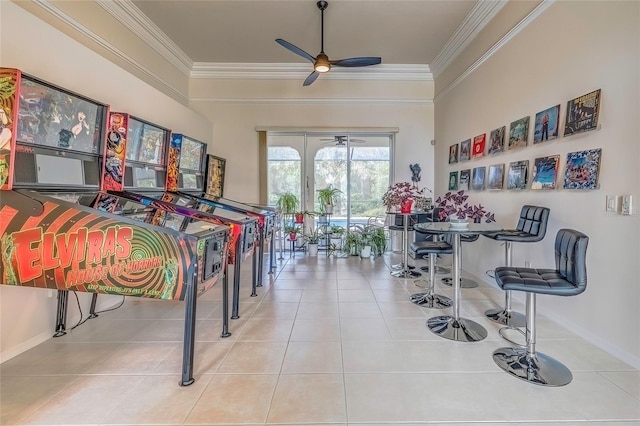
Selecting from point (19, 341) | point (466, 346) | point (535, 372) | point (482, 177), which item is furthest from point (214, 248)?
point (482, 177)

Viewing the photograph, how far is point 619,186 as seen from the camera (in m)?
2.11

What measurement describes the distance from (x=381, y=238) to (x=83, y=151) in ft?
15.2

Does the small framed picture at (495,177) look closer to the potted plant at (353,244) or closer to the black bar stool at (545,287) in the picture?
the black bar stool at (545,287)

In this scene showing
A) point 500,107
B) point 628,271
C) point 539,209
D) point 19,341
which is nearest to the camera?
point 628,271

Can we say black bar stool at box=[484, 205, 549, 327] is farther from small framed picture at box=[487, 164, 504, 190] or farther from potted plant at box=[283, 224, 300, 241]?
potted plant at box=[283, 224, 300, 241]

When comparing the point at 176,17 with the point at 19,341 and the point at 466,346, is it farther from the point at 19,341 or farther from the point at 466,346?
the point at 466,346

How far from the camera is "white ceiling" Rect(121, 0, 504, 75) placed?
3816 mm

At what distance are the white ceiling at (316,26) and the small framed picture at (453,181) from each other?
2040 millimetres

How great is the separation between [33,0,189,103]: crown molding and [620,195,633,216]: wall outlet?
17.1ft

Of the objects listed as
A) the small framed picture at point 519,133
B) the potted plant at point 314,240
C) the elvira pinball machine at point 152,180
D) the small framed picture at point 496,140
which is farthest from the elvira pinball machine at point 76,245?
the potted plant at point 314,240

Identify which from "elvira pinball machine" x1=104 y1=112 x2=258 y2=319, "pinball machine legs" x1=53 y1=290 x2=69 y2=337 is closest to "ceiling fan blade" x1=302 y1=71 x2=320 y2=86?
"elvira pinball machine" x1=104 y1=112 x2=258 y2=319

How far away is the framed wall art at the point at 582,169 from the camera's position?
2.29 m

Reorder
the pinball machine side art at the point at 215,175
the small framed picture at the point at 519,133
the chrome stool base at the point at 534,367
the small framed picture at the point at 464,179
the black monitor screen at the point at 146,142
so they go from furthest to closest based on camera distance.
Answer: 1. the pinball machine side art at the point at 215,175
2. the small framed picture at the point at 464,179
3. the small framed picture at the point at 519,133
4. the black monitor screen at the point at 146,142
5. the chrome stool base at the point at 534,367

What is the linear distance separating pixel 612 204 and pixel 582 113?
2.63ft
